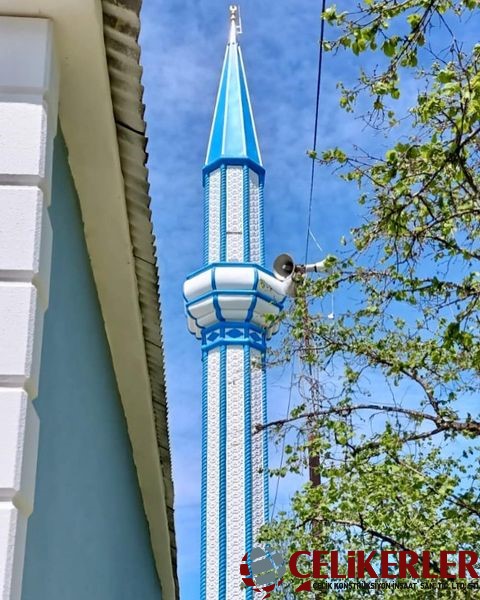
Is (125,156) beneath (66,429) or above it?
above

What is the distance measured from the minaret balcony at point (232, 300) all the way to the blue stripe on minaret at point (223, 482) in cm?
55

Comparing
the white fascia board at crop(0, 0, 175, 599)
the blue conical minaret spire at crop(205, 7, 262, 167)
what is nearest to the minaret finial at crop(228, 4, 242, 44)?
the blue conical minaret spire at crop(205, 7, 262, 167)

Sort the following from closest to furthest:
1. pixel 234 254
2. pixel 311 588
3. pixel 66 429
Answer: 1. pixel 66 429
2. pixel 311 588
3. pixel 234 254

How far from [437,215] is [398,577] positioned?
3.99 m

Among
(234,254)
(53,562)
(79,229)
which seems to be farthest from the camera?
(234,254)

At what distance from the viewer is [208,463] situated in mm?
16016

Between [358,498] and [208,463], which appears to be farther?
[208,463]

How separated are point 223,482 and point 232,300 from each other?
3778 mm

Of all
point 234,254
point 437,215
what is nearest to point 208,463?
point 234,254

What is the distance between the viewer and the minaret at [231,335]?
15344mm

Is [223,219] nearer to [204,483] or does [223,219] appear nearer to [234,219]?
[234,219]

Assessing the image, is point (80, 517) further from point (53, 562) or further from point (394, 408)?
point (394, 408)

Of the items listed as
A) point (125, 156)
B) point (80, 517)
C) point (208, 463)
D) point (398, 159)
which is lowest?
point (80, 517)

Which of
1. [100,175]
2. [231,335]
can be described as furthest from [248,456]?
[100,175]
